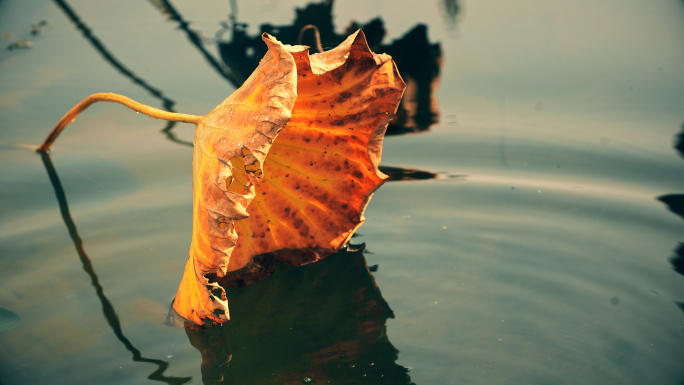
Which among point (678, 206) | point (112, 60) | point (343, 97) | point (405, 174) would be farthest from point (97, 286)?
point (678, 206)

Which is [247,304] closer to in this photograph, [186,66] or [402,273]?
[402,273]

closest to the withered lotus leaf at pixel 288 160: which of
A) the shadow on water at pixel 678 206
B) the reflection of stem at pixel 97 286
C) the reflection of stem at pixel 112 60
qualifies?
the reflection of stem at pixel 97 286

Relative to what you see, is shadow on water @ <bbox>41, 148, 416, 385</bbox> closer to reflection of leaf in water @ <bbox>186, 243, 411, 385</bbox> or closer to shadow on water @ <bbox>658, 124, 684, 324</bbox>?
reflection of leaf in water @ <bbox>186, 243, 411, 385</bbox>

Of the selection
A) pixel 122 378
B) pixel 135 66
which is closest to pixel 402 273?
pixel 122 378

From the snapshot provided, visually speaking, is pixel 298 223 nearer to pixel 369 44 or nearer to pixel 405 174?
pixel 405 174

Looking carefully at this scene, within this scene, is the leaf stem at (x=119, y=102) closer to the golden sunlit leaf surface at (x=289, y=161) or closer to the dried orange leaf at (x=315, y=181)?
the golden sunlit leaf surface at (x=289, y=161)

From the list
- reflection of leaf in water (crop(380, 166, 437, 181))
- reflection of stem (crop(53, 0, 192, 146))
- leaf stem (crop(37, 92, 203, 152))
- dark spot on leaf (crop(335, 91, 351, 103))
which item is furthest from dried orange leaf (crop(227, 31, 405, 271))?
reflection of stem (crop(53, 0, 192, 146))
